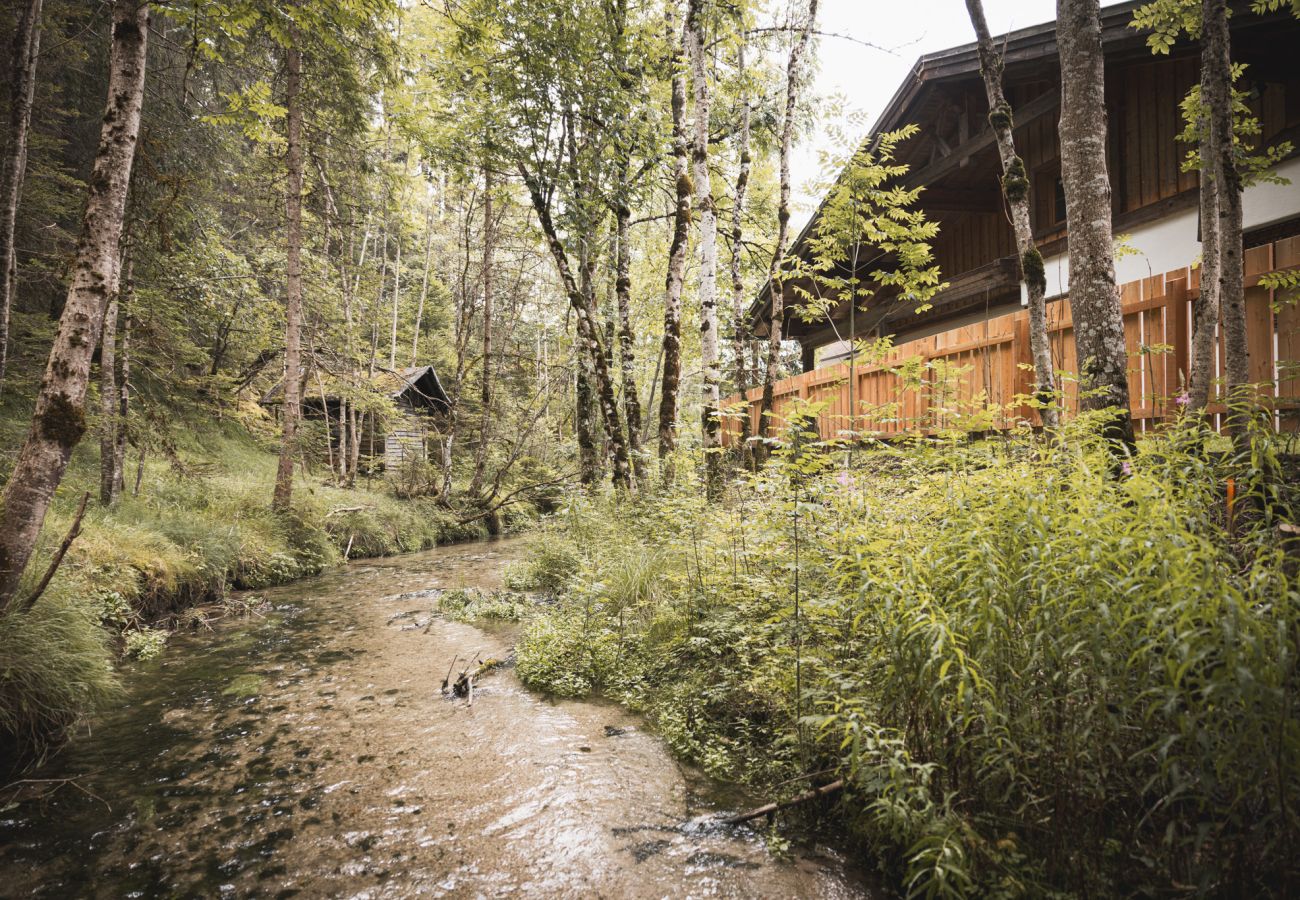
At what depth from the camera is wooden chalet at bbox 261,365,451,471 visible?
1551 centimetres

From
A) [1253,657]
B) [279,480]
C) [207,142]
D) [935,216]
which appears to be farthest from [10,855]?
[935,216]

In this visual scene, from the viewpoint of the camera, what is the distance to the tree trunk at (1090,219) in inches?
171

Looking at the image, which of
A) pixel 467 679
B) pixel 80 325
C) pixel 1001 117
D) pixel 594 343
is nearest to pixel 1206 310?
pixel 1001 117

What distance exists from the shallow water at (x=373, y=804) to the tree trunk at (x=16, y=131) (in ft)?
13.4

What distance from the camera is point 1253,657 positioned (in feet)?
5.47

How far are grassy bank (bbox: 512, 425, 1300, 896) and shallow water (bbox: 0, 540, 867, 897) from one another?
0.57 m

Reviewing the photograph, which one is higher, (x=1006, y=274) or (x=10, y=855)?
(x=1006, y=274)

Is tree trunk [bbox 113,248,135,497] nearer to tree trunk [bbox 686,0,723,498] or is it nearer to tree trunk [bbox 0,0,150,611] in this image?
tree trunk [bbox 0,0,150,611]

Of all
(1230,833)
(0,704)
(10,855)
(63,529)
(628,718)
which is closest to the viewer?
(1230,833)

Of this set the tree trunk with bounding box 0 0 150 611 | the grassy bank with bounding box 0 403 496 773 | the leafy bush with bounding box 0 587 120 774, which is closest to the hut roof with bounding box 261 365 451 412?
the grassy bank with bounding box 0 403 496 773

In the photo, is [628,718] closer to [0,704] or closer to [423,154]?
[0,704]

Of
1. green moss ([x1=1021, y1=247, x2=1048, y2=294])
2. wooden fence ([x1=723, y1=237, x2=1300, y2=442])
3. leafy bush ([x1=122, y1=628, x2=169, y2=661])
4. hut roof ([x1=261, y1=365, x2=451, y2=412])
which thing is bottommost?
leafy bush ([x1=122, y1=628, x2=169, y2=661])

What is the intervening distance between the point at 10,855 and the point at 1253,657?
209 inches

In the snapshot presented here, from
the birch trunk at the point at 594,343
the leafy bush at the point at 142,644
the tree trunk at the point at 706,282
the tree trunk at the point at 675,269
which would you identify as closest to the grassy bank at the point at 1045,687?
the tree trunk at the point at 706,282
